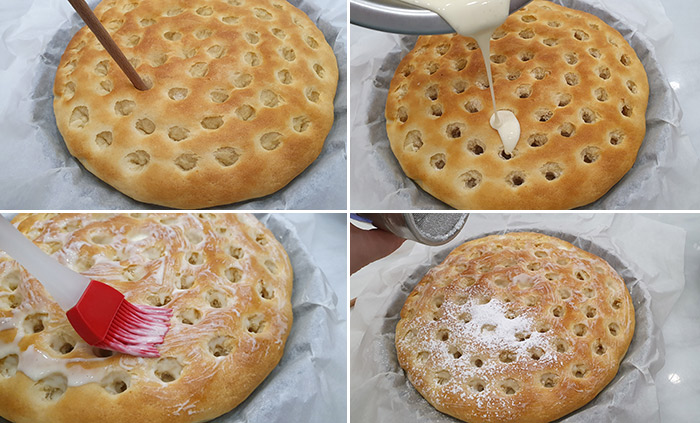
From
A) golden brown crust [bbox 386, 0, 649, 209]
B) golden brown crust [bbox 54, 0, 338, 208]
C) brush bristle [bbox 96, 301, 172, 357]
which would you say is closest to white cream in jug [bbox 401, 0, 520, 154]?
golden brown crust [bbox 386, 0, 649, 209]

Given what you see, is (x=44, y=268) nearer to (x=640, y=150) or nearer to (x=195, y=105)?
(x=195, y=105)

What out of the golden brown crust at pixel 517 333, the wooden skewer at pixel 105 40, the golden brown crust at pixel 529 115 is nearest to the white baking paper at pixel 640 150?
the golden brown crust at pixel 529 115

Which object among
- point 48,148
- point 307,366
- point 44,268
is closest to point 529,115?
point 307,366

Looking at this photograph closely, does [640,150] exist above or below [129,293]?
below

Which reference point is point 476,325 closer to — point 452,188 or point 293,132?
point 452,188


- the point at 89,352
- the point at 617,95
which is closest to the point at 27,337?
the point at 89,352

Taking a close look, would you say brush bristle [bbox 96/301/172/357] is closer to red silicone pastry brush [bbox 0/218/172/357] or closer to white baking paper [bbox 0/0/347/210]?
red silicone pastry brush [bbox 0/218/172/357]

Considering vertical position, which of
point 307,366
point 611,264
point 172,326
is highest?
point 172,326

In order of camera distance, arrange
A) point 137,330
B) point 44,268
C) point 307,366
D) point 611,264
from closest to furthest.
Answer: point 44,268 → point 137,330 → point 307,366 → point 611,264
